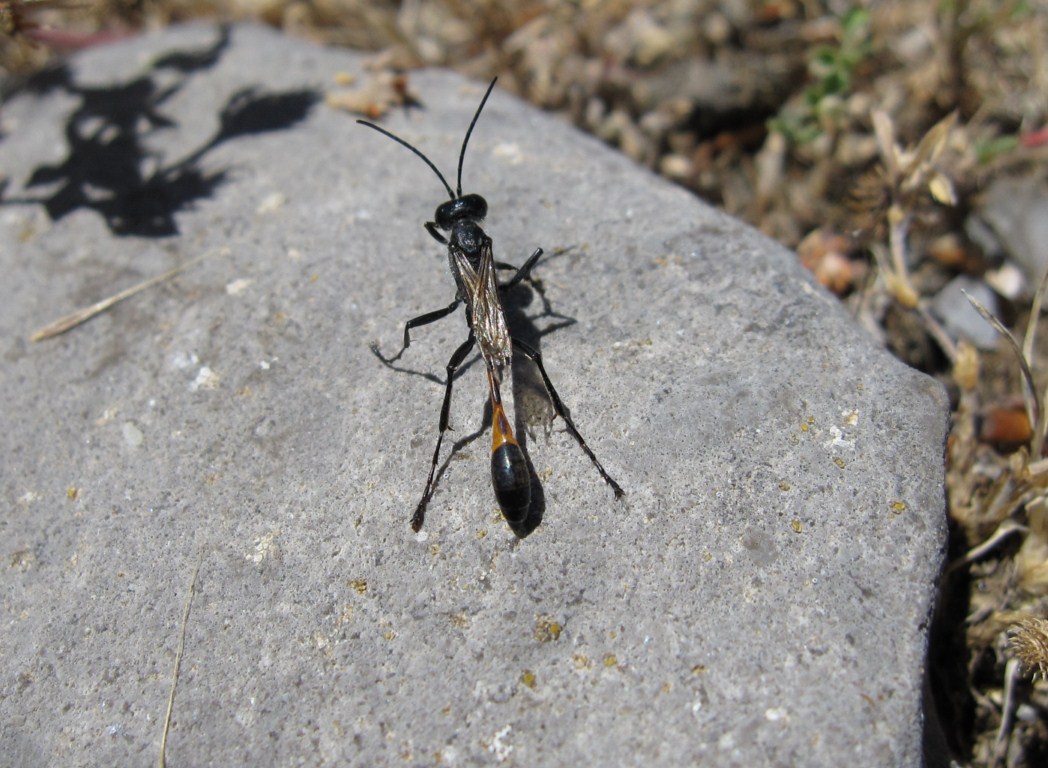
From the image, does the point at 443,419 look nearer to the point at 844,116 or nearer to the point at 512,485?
the point at 512,485

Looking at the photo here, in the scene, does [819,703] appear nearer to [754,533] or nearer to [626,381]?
[754,533]

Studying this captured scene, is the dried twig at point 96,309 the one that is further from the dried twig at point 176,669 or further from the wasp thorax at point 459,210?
the dried twig at point 176,669

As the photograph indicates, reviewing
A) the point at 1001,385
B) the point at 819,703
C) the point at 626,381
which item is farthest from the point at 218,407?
the point at 1001,385

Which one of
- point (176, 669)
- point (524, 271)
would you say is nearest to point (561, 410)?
point (524, 271)

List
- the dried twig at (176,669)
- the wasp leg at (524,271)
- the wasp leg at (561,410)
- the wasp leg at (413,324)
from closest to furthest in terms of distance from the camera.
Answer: the dried twig at (176,669), the wasp leg at (561,410), the wasp leg at (413,324), the wasp leg at (524,271)

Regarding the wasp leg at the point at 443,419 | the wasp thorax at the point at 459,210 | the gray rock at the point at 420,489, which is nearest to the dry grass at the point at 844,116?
the gray rock at the point at 420,489

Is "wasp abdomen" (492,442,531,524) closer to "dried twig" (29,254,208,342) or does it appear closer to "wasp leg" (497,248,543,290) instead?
"wasp leg" (497,248,543,290)
